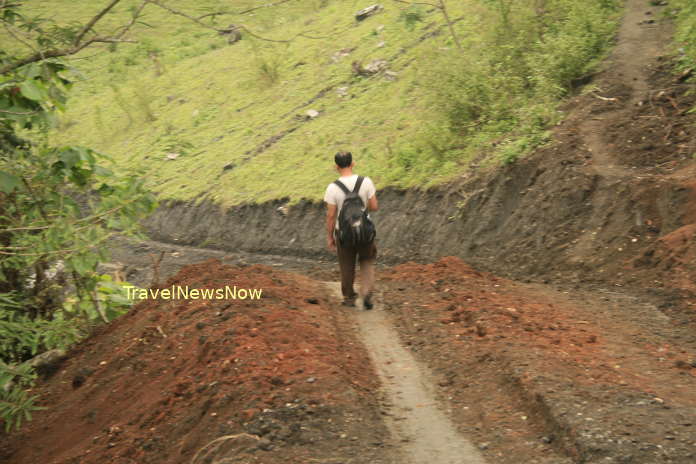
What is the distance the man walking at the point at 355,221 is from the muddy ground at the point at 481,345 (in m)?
0.40

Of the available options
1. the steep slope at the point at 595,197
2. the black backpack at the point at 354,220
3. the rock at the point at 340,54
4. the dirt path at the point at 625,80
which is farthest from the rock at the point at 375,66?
the black backpack at the point at 354,220

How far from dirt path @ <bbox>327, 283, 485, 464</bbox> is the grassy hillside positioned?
8.86 feet

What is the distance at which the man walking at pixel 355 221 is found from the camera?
27.9 ft

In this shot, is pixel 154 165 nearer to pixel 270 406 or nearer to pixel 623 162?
pixel 623 162

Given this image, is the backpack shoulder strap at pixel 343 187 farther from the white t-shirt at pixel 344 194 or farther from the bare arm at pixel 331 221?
the bare arm at pixel 331 221

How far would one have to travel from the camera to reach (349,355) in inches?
278

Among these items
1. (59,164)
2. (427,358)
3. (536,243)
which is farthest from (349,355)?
(536,243)

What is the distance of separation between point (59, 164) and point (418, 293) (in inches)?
177

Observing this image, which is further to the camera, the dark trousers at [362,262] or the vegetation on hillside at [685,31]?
the vegetation on hillside at [685,31]

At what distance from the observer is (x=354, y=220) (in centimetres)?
847

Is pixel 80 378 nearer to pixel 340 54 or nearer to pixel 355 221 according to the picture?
pixel 355 221

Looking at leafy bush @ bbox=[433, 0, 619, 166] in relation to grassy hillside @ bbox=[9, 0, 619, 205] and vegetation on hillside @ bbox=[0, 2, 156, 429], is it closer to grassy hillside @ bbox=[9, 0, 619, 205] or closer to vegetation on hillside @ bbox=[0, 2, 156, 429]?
grassy hillside @ bbox=[9, 0, 619, 205]

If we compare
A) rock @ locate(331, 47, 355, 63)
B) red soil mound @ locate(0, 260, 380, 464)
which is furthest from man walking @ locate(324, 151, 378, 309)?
rock @ locate(331, 47, 355, 63)

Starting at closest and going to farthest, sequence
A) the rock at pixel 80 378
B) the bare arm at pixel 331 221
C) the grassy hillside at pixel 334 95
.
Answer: the rock at pixel 80 378 → the bare arm at pixel 331 221 → the grassy hillside at pixel 334 95
